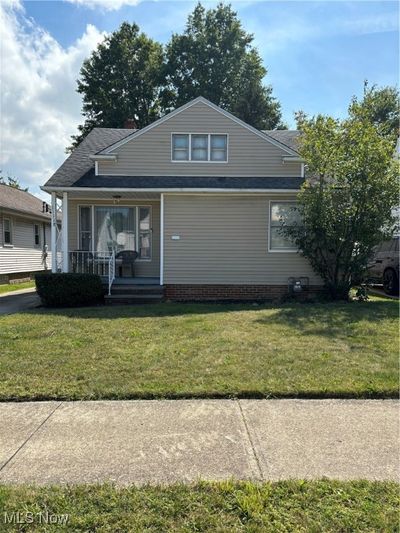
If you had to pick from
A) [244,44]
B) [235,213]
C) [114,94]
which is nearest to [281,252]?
[235,213]

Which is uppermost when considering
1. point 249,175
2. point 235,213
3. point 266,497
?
point 249,175

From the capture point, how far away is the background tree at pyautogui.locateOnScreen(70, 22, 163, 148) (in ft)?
108

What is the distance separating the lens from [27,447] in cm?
328

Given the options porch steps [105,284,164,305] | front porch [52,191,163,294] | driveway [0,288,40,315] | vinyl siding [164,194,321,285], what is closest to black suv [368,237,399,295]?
vinyl siding [164,194,321,285]

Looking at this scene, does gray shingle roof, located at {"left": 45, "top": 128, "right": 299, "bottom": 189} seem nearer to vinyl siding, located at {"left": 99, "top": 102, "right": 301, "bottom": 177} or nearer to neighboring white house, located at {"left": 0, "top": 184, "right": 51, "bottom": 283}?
vinyl siding, located at {"left": 99, "top": 102, "right": 301, "bottom": 177}

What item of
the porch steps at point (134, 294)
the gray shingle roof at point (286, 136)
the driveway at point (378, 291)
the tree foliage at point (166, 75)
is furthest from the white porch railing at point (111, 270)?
the tree foliage at point (166, 75)

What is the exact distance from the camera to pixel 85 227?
13133 mm

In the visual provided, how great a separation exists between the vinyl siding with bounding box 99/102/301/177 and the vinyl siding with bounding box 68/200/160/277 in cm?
111

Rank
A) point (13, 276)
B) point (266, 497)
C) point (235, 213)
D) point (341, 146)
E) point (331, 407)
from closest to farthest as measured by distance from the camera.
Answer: point (266, 497)
point (331, 407)
point (341, 146)
point (235, 213)
point (13, 276)

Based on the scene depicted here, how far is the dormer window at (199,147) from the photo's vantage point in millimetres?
12445

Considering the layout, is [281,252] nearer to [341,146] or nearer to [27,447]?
[341,146]

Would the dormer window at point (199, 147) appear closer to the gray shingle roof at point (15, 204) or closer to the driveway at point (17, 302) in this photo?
the driveway at point (17, 302)

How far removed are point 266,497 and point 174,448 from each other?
90cm

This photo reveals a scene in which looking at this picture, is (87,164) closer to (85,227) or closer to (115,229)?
(85,227)
